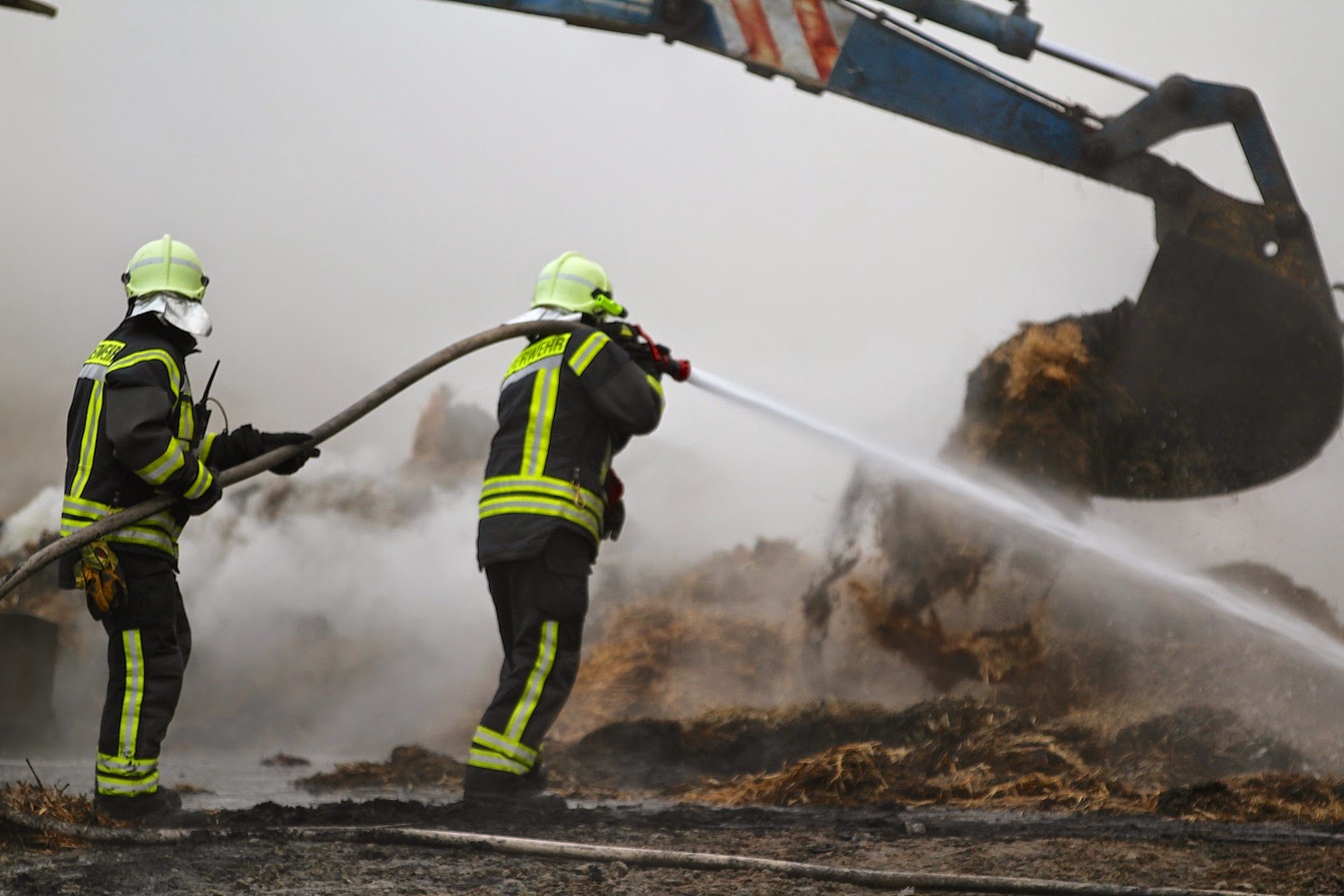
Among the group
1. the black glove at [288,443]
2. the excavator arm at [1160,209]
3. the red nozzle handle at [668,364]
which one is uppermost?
the excavator arm at [1160,209]

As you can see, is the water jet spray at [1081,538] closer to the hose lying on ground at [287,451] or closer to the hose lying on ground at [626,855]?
the hose lying on ground at [287,451]

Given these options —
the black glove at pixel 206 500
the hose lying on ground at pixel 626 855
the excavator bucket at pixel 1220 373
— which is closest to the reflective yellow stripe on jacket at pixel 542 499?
the black glove at pixel 206 500

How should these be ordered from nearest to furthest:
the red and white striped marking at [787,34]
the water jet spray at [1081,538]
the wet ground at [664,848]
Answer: the wet ground at [664,848] → the red and white striped marking at [787,34] → the water jet spray at [1081,538]

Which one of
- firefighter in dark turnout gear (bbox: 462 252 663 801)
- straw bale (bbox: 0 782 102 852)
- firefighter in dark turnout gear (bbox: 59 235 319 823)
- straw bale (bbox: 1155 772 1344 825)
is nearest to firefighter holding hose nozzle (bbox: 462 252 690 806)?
firefighter in dark turnout gear (bbox: 462 252 663 801)

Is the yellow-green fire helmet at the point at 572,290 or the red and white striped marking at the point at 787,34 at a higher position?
the red and white striped marking at the point at 787,34

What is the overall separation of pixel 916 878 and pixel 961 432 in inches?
162

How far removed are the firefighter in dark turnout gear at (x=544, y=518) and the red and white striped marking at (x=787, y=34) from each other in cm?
195

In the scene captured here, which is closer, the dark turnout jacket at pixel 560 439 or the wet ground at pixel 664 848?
the wet ground at pixel 664 848

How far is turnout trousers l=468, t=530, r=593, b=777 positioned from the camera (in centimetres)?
446

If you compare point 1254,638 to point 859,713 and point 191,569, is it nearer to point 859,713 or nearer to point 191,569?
point 859,713

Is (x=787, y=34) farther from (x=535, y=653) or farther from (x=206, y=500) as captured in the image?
(x=206, y=500)

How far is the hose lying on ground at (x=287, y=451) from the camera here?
3.95m

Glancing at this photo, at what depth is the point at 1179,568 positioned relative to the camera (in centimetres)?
715

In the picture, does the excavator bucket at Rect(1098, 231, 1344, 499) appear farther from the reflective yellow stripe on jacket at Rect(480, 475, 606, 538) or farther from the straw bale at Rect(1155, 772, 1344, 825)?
the reflective yellow stripe on jacket at Rect(480, 475, 606, 538)
